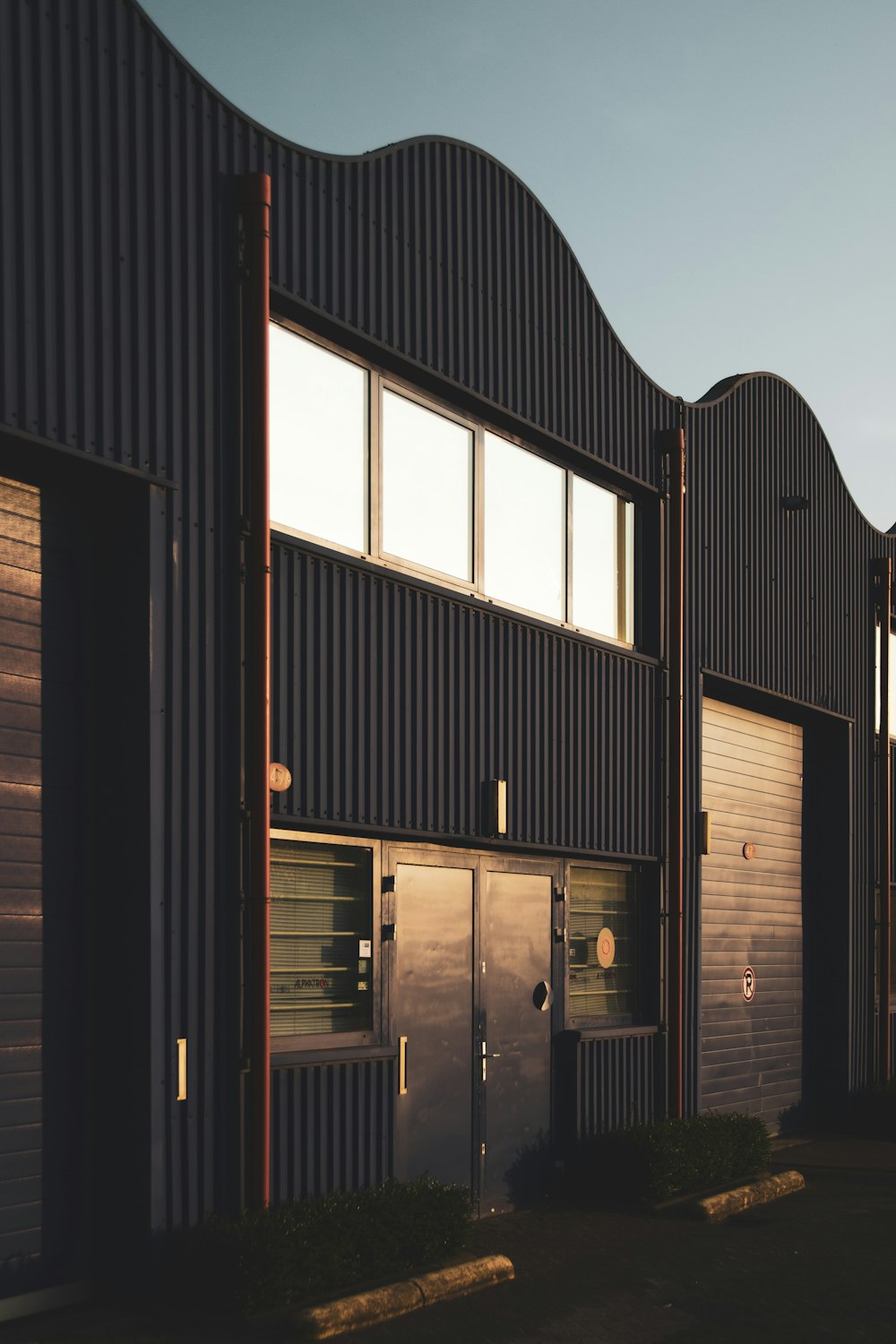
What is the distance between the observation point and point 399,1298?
316 inches

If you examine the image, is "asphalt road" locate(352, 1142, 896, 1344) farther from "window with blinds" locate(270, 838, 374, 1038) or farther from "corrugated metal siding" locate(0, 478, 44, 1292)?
"corrugated metal siding" locate(0, 478, 44, 1292)

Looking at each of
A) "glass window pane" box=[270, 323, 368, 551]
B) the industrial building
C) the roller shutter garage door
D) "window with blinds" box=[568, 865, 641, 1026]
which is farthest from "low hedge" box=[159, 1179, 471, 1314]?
the roller shutter garage door

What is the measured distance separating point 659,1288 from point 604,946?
13.3 feet

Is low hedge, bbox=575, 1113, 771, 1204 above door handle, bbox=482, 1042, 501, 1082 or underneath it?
underneath

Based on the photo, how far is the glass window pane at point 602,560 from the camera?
1294 centimetres

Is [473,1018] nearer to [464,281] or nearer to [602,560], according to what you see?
[602,560]

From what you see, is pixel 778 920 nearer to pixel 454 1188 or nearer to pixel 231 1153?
pixel 454 1188

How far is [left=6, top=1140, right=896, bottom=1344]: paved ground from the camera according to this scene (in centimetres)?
773

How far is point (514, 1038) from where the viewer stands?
11.5m

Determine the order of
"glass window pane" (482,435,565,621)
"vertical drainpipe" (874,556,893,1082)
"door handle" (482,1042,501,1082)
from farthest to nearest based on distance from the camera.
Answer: "vertical drainpipe" (874,556,893,1082), "glass window pane" (482,435,565,621), "door handle" (482,1042,501,1082)

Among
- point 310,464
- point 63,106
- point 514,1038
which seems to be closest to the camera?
Result: point 63,106

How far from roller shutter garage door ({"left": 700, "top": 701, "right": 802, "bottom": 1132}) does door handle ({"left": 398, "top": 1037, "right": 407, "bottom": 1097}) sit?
16.1ft

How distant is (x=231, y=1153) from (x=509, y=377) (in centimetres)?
628

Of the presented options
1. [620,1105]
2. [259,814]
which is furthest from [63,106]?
[620,1105]
